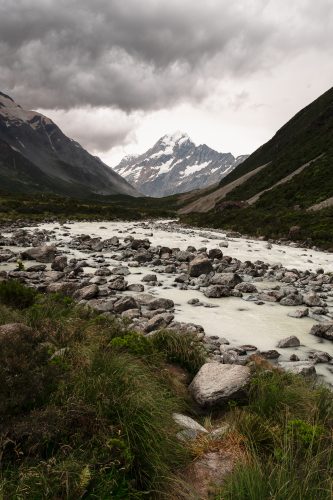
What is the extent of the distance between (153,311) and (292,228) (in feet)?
102

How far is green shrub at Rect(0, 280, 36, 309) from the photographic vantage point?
9.42 metres

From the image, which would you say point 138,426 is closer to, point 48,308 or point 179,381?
point 179,381

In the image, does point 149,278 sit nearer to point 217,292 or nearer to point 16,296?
point 217,292

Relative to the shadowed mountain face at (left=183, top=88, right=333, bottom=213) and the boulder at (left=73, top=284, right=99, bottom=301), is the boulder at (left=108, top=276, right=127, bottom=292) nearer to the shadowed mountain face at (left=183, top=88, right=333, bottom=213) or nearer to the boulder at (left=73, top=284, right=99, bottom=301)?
the boulder at (left=73, top=284, right=99, bottom=301)

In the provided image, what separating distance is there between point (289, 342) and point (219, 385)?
5124mm

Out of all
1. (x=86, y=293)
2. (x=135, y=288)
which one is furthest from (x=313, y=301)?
(x=86, y=293)

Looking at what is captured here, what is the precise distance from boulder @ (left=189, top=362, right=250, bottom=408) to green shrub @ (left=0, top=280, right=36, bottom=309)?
204 inches

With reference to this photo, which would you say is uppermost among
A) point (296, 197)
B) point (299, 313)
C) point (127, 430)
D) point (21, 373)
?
point (296, 197)

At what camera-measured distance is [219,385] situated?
610cm

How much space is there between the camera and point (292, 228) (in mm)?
39719

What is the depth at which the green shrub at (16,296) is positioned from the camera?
9.42 meters

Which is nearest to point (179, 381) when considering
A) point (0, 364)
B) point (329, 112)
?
point (0, 364)

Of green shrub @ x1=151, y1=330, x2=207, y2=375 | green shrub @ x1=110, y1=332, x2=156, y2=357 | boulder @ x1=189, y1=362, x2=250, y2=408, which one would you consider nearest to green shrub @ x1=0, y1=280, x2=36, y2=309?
green shrub @ x1=110, y1=332, x2=156, y2=357

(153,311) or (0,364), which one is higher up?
(0,364)
